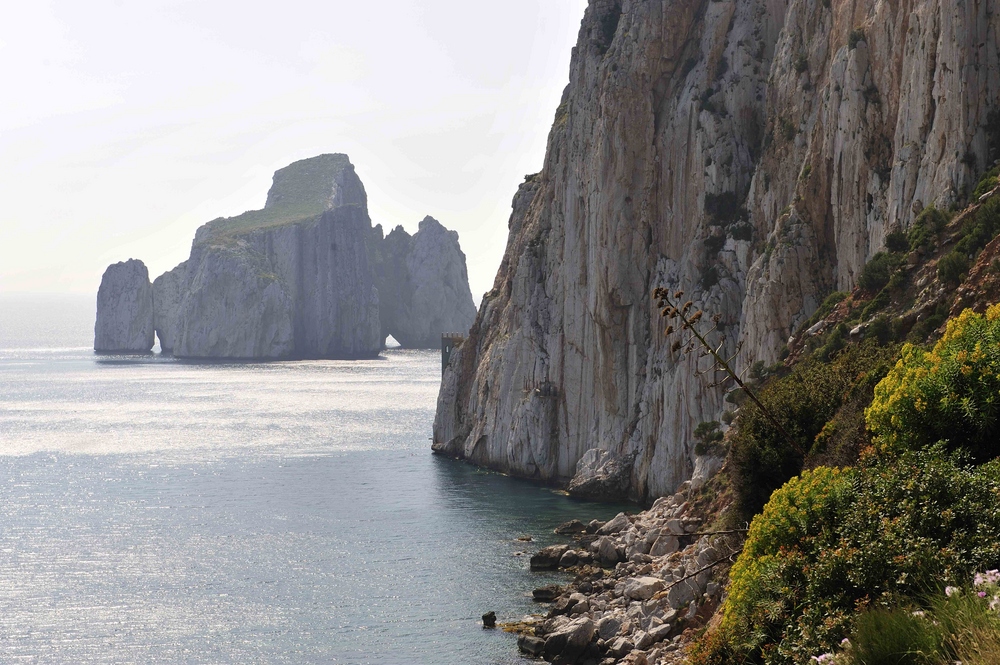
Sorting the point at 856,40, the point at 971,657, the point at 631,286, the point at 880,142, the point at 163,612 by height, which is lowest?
the point at 163,612

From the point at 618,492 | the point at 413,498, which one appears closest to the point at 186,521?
the point at 413,498

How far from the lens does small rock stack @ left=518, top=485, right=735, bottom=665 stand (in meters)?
35.0

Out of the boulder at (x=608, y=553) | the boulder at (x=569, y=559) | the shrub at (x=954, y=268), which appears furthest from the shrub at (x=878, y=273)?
the boulder at (x=569, y=559)

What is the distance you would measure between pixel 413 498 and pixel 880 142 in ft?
135

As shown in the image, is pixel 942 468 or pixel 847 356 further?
pixel 847 356

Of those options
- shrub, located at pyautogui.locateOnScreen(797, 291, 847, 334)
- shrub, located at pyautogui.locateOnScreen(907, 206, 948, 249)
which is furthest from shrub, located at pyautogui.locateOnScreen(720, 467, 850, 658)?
shrub, located at pyautogui.locateOnScreen(797, 291, 847, 334)

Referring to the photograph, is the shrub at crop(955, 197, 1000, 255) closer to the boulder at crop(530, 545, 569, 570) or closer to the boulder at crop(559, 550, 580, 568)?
the boulder at crop(559, 550, 580, 568)

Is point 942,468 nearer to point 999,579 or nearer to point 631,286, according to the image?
point 999,579

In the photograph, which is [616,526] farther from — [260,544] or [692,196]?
[692,196]

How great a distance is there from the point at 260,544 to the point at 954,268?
41.7 metres

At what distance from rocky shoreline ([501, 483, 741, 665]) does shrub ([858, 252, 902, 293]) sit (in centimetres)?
1249

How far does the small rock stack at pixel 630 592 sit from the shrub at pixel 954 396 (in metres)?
9.93

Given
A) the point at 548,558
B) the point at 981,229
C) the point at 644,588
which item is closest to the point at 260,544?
the point at 548,558

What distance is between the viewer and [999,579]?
524 inches
